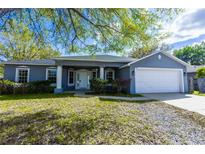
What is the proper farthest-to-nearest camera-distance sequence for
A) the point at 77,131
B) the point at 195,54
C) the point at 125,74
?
the point at 195,54
the point at 125,74
the point at 77,131

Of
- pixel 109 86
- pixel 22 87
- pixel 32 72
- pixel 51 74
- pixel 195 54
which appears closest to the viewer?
pixel 22 87

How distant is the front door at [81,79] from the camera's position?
60.5ft

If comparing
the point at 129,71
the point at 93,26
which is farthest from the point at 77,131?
the point at 129,71

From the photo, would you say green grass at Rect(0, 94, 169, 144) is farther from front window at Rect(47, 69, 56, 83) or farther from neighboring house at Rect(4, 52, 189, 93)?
front window at Rect(47, 69, 56, 83)

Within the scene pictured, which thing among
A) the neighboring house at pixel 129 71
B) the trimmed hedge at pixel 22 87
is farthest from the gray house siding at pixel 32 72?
the trimmed hedge at pixel 22 87

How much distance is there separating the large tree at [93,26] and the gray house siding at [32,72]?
8742 millimetres

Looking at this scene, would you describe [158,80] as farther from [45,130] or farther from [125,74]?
[45,130]

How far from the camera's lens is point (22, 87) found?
14586 millimetres

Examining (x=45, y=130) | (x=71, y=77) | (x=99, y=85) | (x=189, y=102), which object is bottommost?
(x=45, y=130)

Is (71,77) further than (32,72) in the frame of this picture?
Yes

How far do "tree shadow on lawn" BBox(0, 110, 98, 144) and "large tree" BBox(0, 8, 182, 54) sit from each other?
3.99 meters

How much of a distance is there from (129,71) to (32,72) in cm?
989

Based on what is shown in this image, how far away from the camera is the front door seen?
1844 centimetres
